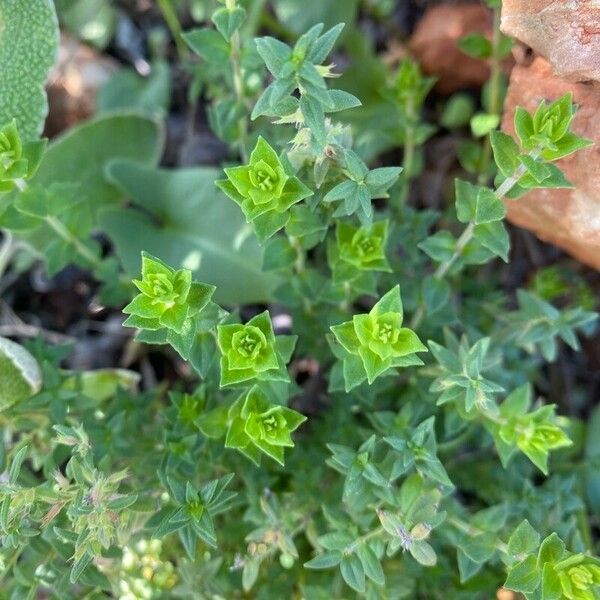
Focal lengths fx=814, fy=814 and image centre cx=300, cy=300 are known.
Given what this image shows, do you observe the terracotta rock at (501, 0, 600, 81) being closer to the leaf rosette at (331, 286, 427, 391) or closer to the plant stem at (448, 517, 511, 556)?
the leaf rosette at (331, 286, 427, 391)

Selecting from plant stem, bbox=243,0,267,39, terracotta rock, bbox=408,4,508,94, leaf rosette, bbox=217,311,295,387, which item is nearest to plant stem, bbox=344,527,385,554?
leaf rosette, bbox=217,311,295,387

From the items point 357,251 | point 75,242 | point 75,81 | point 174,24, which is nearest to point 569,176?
point 357,251

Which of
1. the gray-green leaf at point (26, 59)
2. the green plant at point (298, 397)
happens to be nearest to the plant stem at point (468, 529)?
the green plant at point (298, 397)

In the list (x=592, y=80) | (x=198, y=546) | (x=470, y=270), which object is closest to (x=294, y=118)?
(x=592, y=80)

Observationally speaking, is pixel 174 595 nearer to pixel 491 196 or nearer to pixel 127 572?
pixel 127 572

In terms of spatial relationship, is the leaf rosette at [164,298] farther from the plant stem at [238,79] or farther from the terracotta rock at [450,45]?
the terracotta rock at [450,45]

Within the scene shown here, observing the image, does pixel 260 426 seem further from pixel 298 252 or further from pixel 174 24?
pixel 174 24
